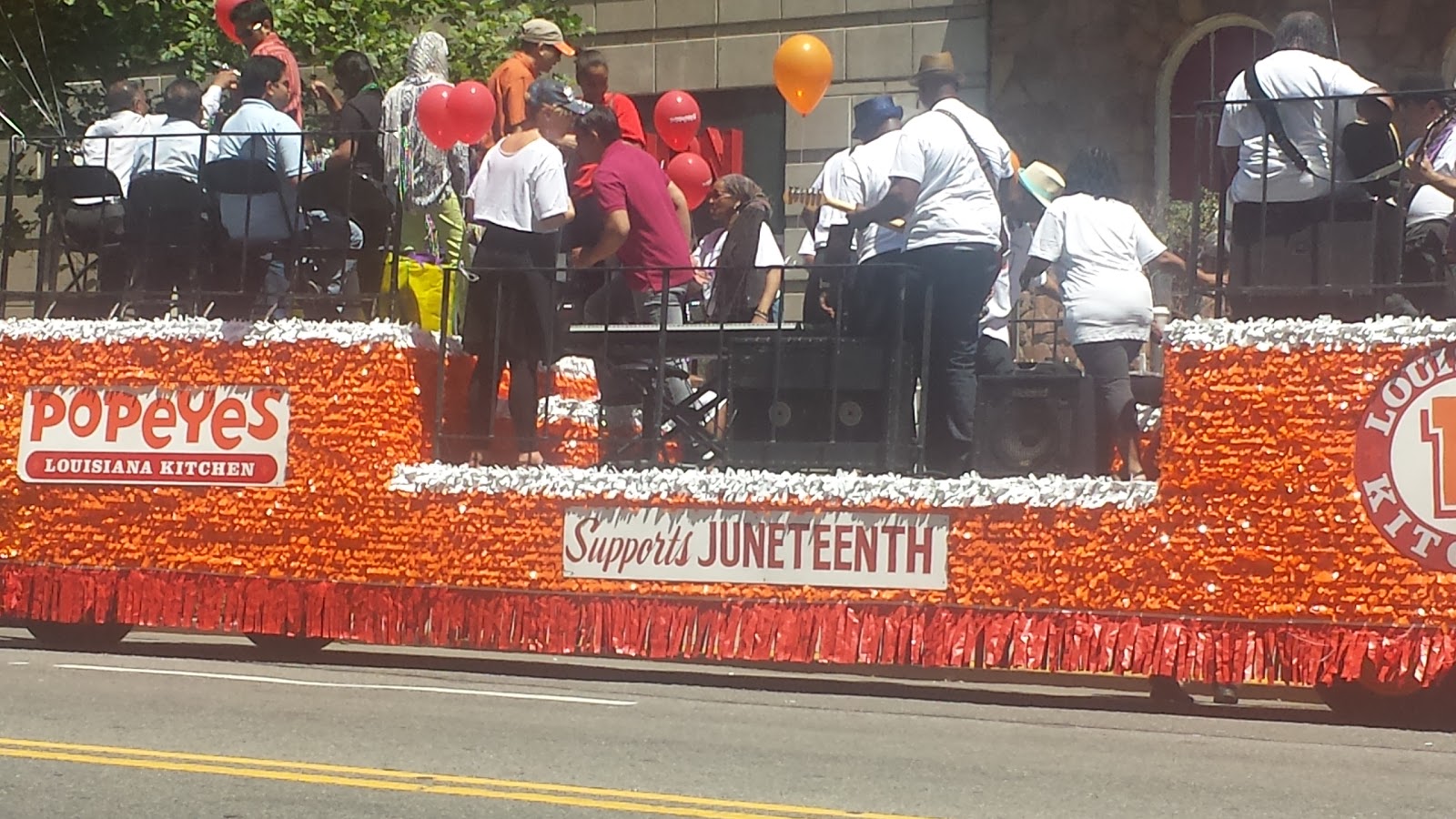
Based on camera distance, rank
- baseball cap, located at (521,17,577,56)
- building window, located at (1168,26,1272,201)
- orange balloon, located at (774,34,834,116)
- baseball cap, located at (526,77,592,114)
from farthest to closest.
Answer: building window, located at (1168,26,1272,201) → orange balloon, located at (774,34,834,116) → baseball cap, located at (521,17,577,56) → baseball cap, located at (526,77,592,114)

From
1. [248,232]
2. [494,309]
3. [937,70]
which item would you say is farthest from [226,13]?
[937,70]

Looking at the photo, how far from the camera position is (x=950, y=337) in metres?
9.35

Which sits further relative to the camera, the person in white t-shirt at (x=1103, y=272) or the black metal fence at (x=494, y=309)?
the person in white t-shirt at (x=1103, y=272)

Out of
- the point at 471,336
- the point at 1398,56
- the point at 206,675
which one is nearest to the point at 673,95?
the point at 471,336

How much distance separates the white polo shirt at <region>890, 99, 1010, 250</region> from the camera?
9430 mm

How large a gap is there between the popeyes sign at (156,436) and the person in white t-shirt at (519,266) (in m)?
0.93

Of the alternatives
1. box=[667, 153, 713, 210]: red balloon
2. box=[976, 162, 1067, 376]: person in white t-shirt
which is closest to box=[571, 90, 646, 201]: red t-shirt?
box=[667, 153, 713, 210]: red balloon

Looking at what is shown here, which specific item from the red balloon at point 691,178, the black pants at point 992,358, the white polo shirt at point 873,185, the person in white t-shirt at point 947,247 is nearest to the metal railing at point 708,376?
the person in white t-shirt at point 947,247

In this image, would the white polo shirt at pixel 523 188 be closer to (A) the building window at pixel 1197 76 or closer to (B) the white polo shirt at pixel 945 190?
(B) the white polo shirt at pixel 945 190

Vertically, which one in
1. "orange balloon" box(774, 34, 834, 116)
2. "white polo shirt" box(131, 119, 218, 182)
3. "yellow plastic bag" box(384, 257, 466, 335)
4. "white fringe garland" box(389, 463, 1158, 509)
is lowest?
"white fringe garland" box(389, 463, 1158, 509)

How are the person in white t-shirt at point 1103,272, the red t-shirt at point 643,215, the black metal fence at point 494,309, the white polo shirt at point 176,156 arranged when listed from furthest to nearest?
the white polo shirt at point 176,156
the red t-shirt at point 643,215
the person in white t-shirt at point 1103,272
the black metal fence at point 494,309

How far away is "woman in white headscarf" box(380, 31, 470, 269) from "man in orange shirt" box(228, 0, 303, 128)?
0.60 m

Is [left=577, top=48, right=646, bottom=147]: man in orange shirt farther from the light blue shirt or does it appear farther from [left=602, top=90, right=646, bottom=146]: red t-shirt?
the light blue shirt

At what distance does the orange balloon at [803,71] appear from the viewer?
499 inches
